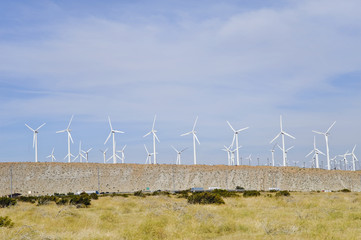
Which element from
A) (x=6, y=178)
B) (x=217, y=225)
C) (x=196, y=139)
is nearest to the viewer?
(x=217, y=225)

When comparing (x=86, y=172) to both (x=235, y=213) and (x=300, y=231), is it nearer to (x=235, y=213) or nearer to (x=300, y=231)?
(x=235, y=213)

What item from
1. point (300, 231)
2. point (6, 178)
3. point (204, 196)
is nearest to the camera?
point (300, 231)

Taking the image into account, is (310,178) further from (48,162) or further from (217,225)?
(217,225)

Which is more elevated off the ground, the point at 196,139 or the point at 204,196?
the point at 196,139

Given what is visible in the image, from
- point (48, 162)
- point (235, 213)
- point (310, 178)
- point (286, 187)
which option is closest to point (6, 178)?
point (48, 162)

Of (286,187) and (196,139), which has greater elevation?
(196,139)

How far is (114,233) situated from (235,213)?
8475 millimetres

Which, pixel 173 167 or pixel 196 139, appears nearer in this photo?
pixel 196 139

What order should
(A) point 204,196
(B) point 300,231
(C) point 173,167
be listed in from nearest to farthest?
(B) point 300,231 → (A) point 204,196 → (C) point 173,167

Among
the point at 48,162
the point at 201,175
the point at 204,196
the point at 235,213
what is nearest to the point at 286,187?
the point at 201,175

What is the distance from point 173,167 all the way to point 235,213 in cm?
10132

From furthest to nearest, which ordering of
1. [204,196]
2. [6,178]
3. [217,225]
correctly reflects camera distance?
[6,178] → [204,196] → [217,225]

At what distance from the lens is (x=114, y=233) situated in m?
16.6

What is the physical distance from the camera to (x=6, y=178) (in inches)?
4158
